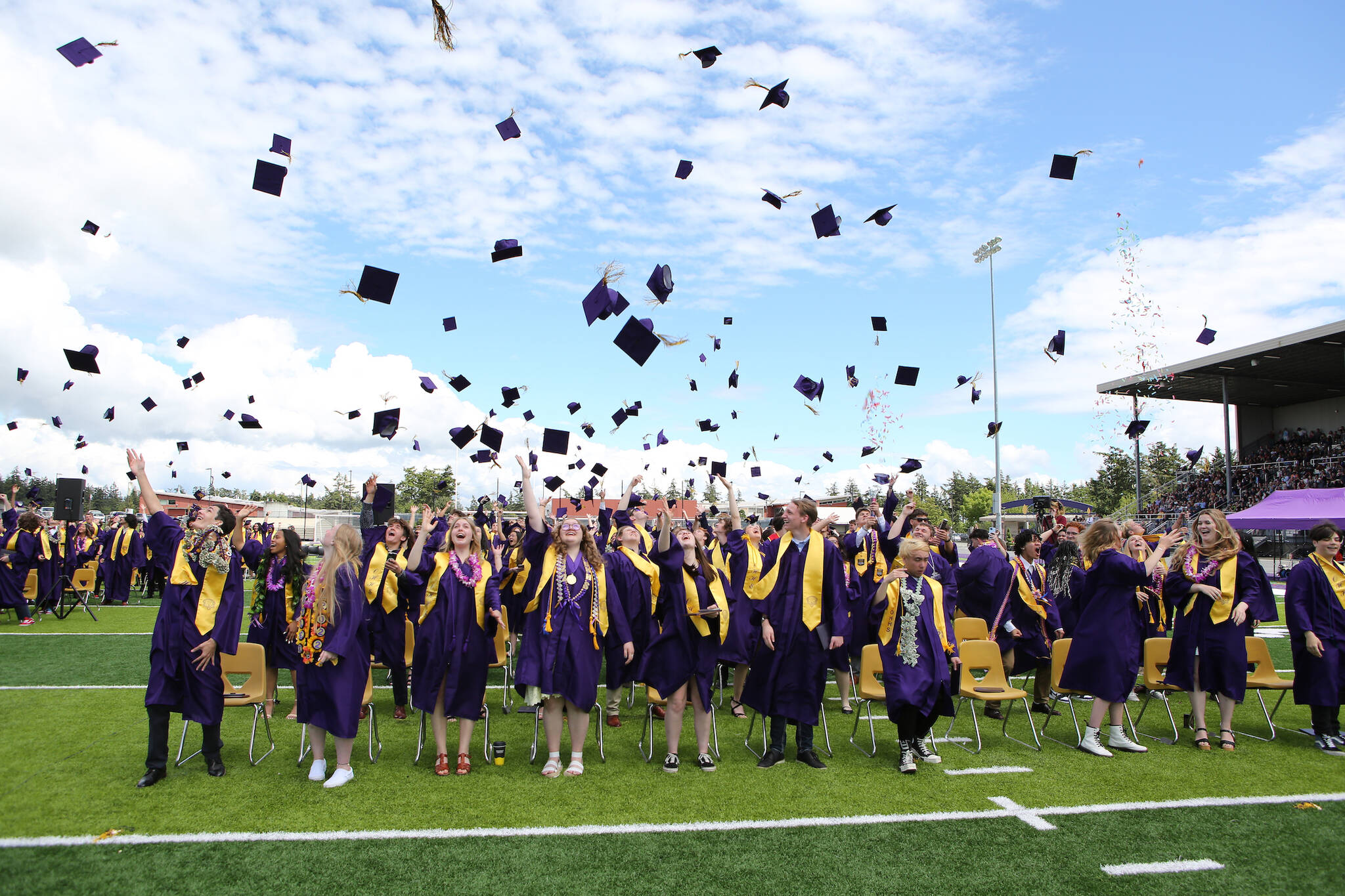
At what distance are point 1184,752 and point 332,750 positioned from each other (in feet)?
22.4

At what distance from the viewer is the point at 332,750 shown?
6230 millimetres

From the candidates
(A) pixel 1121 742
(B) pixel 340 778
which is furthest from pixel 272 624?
(A) pixel 1121 742

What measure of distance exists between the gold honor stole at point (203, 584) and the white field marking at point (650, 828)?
55.6 inches

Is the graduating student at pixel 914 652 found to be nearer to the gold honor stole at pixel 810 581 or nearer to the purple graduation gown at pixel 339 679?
the gold honor stole at pixel 810 581

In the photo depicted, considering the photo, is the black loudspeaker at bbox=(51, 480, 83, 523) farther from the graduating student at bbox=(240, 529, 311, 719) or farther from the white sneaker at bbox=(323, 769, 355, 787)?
the white sneaker at bbox=(323, 769, 355, 787)

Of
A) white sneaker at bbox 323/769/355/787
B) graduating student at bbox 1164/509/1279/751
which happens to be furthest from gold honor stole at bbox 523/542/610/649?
graduating student at bbox 1164/509/1279/751

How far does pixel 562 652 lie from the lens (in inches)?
214

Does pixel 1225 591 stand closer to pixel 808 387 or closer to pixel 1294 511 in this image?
pixel 808 387

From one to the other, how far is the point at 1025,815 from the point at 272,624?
5994 millimetres

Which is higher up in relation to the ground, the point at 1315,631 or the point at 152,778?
the point at 1315,631

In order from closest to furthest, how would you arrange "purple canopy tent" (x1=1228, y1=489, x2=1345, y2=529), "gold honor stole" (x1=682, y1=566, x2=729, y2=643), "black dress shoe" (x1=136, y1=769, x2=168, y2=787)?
"black dress shoe" (x1=136, y1=769, x2=168, y2=787), "gold honor stole" (x1=682, y1=566, x2=729, y2=643), "purple canopy tent" (x1=1228, y1=489, x2=1345, y2=529)

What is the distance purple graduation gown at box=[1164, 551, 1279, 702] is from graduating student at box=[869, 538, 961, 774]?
7.73 feet

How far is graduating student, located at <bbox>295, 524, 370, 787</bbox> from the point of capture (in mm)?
5156

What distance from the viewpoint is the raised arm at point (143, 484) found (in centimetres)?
511
